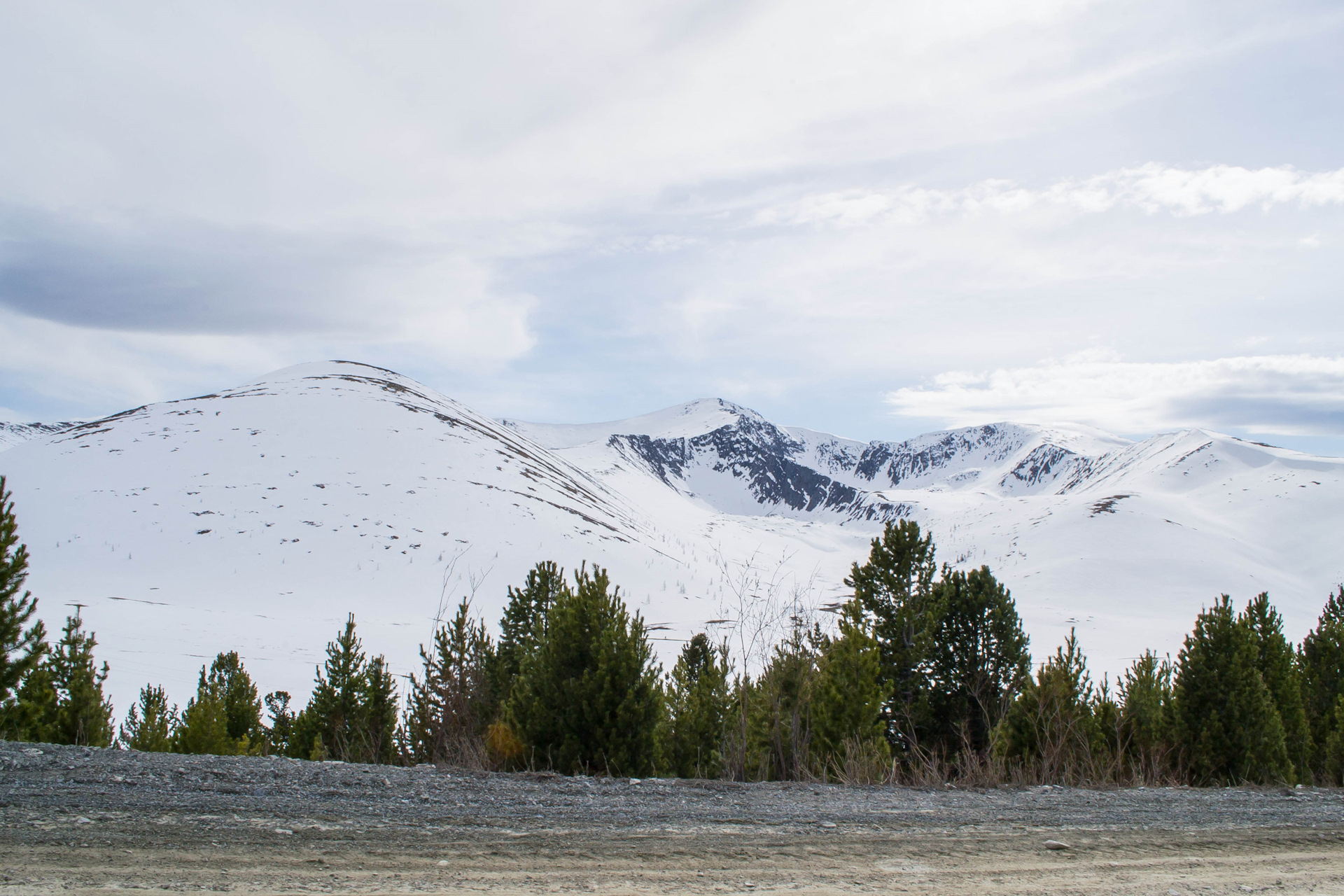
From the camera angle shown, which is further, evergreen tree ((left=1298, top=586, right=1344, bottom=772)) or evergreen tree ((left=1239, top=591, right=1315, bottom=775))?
evergreen tree ((left=1298, top=586, right=1344, bottom=772))

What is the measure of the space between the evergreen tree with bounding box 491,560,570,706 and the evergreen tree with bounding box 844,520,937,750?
6.64 meters

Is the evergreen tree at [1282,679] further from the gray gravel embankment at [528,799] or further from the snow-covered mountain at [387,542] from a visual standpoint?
the snow-covered mountain at [387,542]

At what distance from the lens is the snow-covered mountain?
24.5 meters

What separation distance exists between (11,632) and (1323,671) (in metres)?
26.4

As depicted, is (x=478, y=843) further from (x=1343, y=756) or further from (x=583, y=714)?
(x=1343, y=756)

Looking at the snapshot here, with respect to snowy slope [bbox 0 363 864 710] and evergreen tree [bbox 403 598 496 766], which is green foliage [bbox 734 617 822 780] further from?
snowy slope [bbox 0 363 864 710]

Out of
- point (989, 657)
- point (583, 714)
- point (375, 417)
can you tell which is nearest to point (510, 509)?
point (375, 417)

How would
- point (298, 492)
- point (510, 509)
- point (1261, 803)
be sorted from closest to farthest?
point (1261, 803) < point (298, 492) < point (510, 509)

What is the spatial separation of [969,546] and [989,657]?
6485cm

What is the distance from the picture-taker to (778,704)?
7969 mm

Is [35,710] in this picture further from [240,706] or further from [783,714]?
[783,714]

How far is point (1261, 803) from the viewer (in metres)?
6.11

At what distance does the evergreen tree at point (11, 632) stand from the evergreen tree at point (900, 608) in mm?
13160

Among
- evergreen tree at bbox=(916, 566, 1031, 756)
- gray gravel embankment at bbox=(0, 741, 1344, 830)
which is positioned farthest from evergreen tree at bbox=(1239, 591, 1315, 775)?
gray gravel embankment at bbox=(0, 741, 1344, 830)
